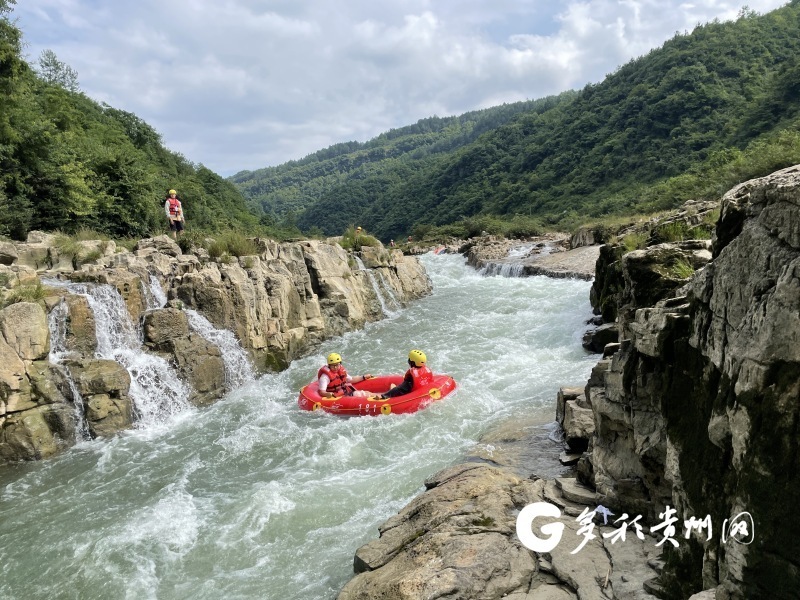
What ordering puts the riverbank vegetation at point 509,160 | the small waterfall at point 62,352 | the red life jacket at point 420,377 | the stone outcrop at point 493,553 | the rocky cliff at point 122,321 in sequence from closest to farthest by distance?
the stone outcrop at point 493,553 < the rocky cliff at point 122,321 < the small waterfall at point 62,352 < the red life jacket at point 420,377 < the riverbank vegetation at point 509,160

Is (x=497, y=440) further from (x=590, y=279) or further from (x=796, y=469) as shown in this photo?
(x=590, y=279)

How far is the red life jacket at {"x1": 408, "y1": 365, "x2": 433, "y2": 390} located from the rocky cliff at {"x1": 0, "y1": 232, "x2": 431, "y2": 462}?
428 centimetres

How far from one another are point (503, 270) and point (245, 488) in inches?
714

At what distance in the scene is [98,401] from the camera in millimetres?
8648

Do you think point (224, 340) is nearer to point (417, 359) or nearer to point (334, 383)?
point (334, 383)

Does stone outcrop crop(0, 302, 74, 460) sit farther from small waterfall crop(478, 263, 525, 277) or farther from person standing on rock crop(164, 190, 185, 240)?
small waterfall crop(478, 263, 525, 277)

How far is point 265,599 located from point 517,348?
8.49 metres

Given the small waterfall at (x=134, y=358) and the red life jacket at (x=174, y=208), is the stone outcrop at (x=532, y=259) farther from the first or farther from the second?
the small waterfall at (x=134, y=358)

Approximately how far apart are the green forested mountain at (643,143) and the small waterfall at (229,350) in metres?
19.4

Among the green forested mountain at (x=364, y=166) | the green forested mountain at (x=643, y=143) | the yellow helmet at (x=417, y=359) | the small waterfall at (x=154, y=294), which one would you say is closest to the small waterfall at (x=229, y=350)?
the small waterfall at (x=154, y=294)

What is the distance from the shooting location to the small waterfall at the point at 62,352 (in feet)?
27.7

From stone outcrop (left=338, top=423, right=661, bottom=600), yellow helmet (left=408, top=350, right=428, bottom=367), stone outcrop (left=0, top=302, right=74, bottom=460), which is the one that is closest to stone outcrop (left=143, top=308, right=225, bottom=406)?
stone outcrop (left=0, top=302, right=74, bottom=460)

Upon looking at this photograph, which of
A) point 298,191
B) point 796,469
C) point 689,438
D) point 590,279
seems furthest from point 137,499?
point 298,191

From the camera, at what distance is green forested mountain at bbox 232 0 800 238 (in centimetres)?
3341
